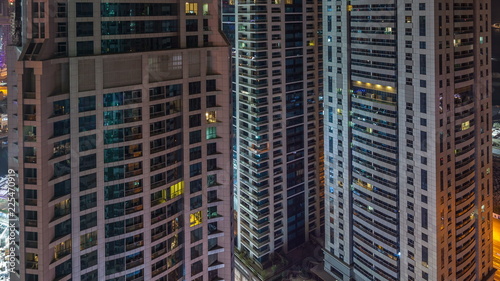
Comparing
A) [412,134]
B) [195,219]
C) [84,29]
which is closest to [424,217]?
[412,134]

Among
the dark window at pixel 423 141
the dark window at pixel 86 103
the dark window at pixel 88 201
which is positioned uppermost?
the dark window at pixel 86 103

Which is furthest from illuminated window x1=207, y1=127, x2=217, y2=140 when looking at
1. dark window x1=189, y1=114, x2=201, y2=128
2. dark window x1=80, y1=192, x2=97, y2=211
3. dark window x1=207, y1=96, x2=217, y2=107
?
dark window x1=80, y1=192, x2=97, y2=211

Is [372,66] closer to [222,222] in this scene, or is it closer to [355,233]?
[355,233]

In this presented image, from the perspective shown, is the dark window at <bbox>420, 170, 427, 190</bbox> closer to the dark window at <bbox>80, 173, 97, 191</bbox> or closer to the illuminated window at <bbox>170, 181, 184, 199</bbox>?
the illuminated window at <bbox>170, 181, 184, 199</bbox>

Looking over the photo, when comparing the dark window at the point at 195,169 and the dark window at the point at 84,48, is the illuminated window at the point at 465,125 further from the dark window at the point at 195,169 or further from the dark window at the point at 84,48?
the dark window at the point at 84,48

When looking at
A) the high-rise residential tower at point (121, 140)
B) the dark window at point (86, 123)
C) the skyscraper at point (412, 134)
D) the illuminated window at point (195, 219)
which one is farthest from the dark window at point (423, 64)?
the dark window at point (86, 123)
